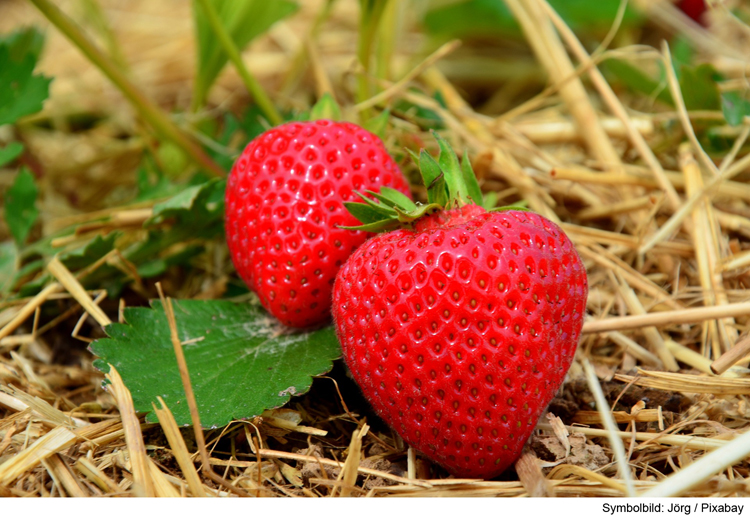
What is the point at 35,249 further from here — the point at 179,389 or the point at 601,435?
the point at 601,435

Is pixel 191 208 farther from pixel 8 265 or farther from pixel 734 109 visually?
pixel 734 109

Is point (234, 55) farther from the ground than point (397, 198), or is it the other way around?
point (234, 55)

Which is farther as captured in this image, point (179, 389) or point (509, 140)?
point (509, 140)

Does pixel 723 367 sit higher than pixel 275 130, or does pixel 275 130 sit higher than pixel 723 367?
pixel 275 130

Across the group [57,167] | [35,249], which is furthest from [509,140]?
[57,167]

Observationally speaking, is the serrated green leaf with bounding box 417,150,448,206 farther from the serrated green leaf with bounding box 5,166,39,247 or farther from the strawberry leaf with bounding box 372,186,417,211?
the serrated green leaf with bounding box 5,166,39,247

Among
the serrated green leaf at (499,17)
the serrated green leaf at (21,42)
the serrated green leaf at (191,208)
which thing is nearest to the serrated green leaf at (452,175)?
the serrated green leaf at (191,208)

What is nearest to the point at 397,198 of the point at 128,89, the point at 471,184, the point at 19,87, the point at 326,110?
the point at 471,184
